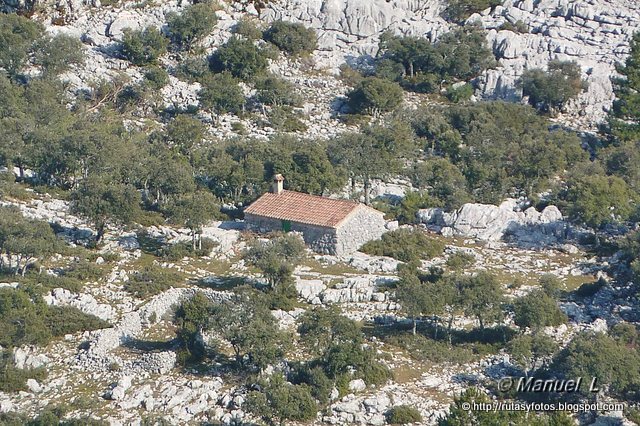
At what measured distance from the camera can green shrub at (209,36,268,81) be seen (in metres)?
111

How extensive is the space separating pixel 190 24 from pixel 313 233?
1585 inches

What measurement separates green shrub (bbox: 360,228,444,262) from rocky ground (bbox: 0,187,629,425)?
3.12 feet

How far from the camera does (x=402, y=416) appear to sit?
5825 centimetres

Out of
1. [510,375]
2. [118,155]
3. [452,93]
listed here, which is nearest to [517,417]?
[510,375]

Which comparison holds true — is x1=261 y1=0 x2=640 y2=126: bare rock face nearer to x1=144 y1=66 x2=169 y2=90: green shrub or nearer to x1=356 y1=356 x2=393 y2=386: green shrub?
x1=144 y1=66 x2=169 y2=90: green shrub

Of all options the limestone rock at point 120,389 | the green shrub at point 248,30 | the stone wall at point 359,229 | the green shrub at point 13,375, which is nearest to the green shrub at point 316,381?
the limestone rock at point 120,389

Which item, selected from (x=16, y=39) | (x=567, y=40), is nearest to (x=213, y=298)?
(x=16, y=39)

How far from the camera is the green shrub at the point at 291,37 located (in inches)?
4547

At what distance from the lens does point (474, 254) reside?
264ft

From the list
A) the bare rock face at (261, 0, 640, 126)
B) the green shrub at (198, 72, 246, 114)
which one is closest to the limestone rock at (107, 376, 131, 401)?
the green shrub at (198, 72, 246, 114)

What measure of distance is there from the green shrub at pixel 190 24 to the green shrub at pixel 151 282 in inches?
1739

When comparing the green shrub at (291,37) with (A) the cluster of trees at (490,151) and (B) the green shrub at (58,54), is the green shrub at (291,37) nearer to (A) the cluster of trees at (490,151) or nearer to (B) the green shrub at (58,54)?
(A) the cluster of trees at (490,151)

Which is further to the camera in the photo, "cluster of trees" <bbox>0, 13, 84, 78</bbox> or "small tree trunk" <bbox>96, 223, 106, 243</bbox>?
"cluster of trees" <bbox>0, 13, 84, 78</bbox>

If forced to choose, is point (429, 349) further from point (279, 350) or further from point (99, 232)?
point (99, 232)
